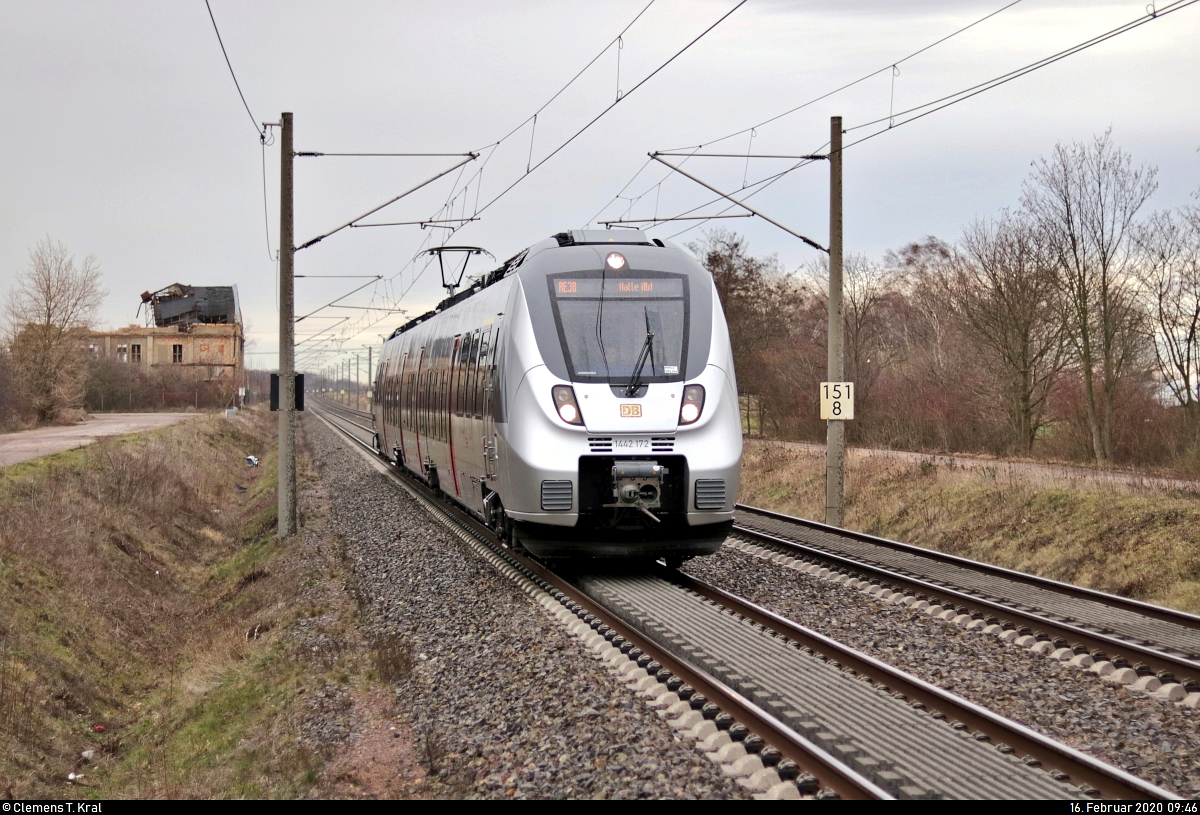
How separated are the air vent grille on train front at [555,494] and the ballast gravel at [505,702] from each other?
3.40 ft

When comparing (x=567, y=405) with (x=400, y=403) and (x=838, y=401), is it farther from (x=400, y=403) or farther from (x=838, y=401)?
(x=400, y=403)

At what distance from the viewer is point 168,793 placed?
692 cm

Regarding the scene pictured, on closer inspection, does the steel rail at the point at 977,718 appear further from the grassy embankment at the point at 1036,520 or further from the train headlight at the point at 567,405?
the grassy embankment at the point at 1036,520

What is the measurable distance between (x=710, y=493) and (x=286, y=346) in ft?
30.7

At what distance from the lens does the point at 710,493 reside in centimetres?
1113

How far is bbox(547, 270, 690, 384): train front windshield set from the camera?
11.2 metres

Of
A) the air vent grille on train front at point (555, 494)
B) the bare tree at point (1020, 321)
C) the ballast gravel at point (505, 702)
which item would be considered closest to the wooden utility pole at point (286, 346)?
the ballast gravel at point (505, 702)

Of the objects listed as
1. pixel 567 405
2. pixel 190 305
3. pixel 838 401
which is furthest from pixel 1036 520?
pixel 190 305

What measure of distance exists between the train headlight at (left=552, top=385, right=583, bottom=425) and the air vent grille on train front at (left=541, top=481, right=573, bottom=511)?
0.64m

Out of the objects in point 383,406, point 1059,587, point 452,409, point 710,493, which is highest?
point 452,409

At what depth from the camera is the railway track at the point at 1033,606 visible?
8328 mm

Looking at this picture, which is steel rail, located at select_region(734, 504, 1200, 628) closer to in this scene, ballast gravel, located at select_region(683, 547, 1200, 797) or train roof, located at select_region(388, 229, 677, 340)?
ballast gravel, located at select_region(683, 547, 1200, 797)

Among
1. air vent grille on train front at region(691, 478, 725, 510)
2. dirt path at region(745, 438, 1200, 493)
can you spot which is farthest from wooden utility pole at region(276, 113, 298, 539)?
dirt path at region(745, 438, 1200, 493)
